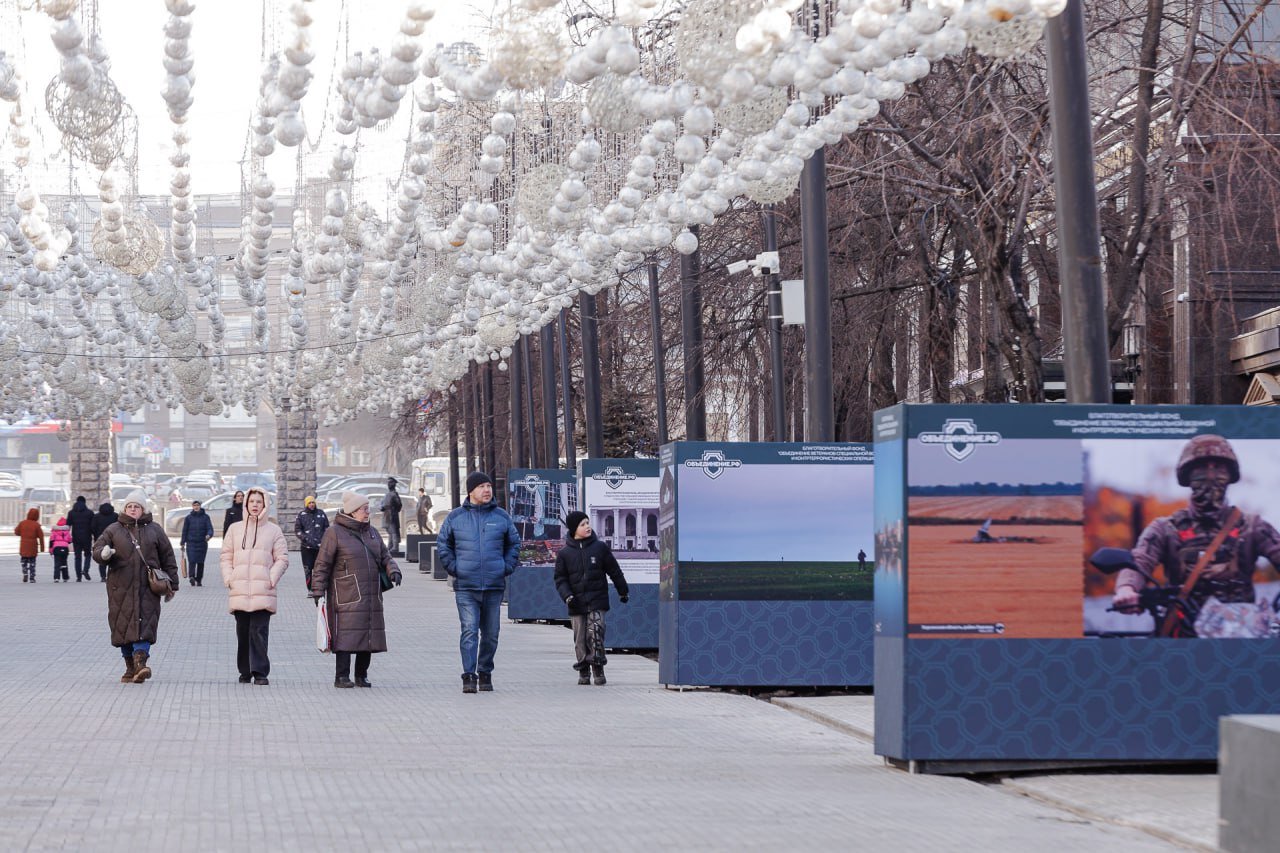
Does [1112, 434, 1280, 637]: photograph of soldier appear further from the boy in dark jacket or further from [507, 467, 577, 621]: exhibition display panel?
[507, 467, 577, 621]: exhibition display panel

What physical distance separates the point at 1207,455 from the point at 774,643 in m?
6.02

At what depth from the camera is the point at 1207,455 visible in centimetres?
1173

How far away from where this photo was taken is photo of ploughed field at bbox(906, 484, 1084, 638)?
11516 millimetres

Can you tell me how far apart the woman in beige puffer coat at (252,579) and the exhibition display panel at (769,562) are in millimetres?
3239

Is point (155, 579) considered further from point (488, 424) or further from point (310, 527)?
point (488, 424)

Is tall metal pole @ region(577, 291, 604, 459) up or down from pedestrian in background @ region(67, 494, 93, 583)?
up

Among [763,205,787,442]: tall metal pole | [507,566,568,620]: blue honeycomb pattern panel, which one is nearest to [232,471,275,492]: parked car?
[507,566,568,620]: blue honeycomb pattern panel

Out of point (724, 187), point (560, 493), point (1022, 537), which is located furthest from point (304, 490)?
point (1022, 537)

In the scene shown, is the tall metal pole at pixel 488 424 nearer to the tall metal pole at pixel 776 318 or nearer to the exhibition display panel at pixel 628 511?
the tall metal pole at pixel 776 318

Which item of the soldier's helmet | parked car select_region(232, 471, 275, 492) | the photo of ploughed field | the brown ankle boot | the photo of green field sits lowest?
the brown ankle boot

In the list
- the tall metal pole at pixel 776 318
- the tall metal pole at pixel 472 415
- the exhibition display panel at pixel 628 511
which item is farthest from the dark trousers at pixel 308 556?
the tall metal pole at pixel 472 415

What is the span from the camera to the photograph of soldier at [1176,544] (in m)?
11.7

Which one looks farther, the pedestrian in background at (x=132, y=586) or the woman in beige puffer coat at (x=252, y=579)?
the woman in beige puffer coat at (x=252, y=579)

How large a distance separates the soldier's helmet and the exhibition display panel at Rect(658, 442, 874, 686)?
526 centimetres
